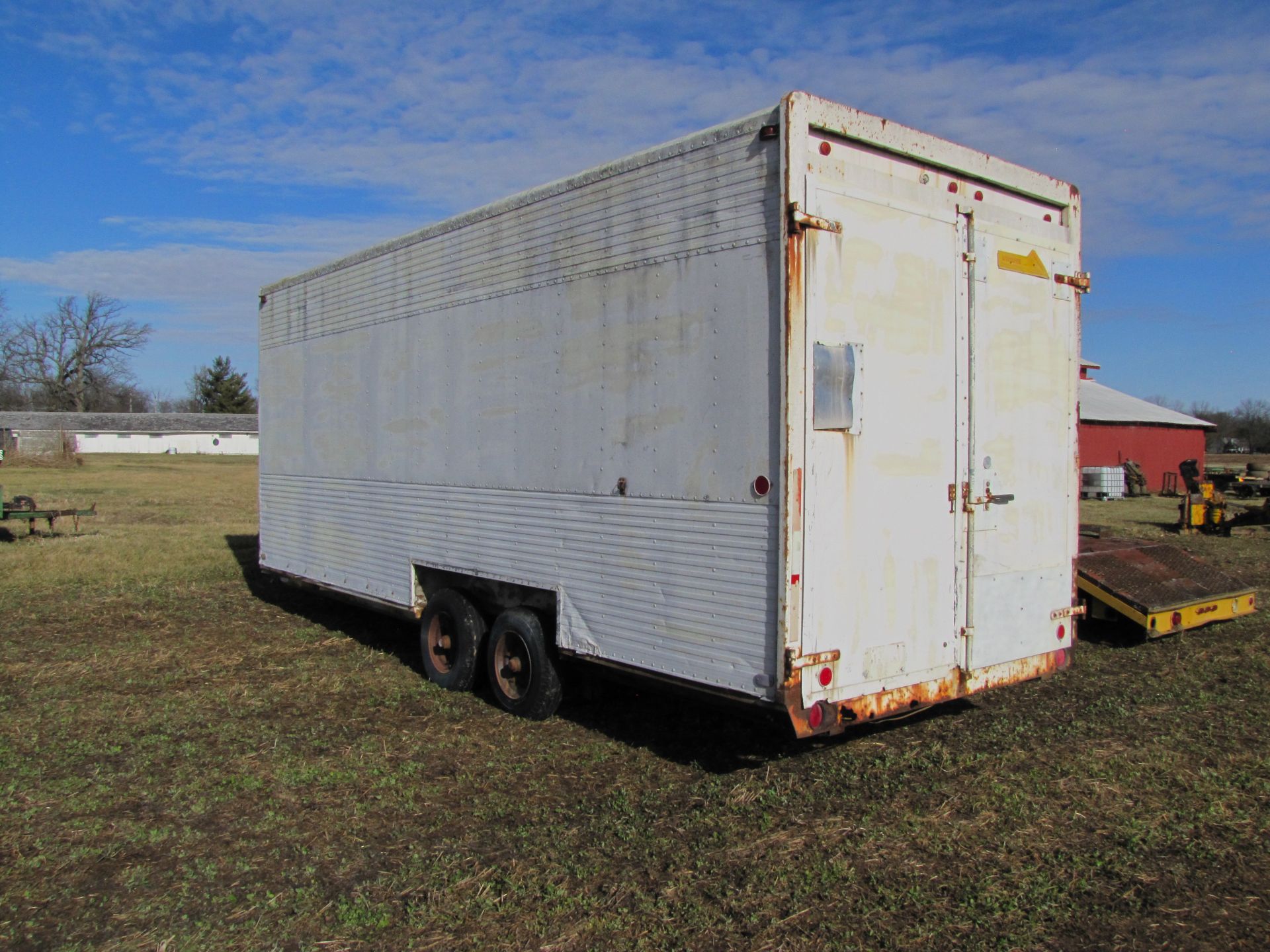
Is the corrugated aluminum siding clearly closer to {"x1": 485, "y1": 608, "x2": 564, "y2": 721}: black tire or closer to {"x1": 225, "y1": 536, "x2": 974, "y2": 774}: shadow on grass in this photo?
{"x1": 225, "y1": 536, "x2": 974, "y2": 774}: shadow on grass

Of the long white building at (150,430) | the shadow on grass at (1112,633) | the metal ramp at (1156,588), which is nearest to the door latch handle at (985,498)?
the metal ramp at (1156,588)

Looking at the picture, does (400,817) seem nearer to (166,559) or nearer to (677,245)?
(677,245)

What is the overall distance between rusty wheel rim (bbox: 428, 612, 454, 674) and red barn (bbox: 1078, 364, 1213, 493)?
90.6ft

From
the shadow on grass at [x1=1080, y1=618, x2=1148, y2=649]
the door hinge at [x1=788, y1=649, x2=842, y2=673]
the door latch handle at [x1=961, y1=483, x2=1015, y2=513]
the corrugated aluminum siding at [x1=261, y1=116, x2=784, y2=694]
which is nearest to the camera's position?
the door hinge at [x1=788, y1=649, x2=842, y2=673]

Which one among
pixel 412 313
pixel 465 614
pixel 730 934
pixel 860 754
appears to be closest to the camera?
pixel 730 934

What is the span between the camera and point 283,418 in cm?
979

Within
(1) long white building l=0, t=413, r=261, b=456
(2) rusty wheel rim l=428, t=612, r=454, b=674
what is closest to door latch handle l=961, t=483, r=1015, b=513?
(2) rusty wheel rim l=428, t=612, r=454, b=674

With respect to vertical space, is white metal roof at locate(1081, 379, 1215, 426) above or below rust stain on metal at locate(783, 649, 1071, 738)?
above

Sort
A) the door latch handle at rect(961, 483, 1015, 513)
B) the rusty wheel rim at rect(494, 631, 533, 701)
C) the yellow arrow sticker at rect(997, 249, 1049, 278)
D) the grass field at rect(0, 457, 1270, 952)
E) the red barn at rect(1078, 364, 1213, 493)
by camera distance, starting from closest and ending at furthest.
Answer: the grass field at rect(0, 457, 1270, 952), the door latch handle at rect(961, 483, 1015, 513), the yellow arrow sticker at rect(997, 249, 1049, 278), the rusty wheel rim at rect(494, 631, 533, 701), the red barn at rect(1078, 364, 1213, 493)

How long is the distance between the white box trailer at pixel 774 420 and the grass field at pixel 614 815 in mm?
548

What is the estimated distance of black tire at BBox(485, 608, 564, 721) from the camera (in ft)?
20.4

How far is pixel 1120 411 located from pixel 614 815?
111 ft

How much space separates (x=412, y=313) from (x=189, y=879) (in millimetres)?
4592

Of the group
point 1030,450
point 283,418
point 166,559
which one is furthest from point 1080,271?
point 166,559
